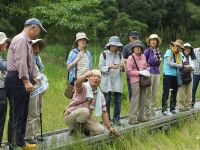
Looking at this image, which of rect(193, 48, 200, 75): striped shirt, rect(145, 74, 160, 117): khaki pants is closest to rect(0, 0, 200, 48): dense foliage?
rect(193, 48, 200, 75): striped shirt

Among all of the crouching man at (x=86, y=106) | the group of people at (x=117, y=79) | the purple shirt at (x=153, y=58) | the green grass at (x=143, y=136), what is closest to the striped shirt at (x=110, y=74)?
the group of people at (x=117, y=79)

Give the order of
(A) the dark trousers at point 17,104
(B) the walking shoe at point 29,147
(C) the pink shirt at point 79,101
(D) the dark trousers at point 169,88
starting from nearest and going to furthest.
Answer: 1. (A) the dark trousers at point 17,104
2. (B) the walking shoe at point 29,147
3. (C) the pink shirt at point 79,101
4. (D) the dark trousers at point 169,88

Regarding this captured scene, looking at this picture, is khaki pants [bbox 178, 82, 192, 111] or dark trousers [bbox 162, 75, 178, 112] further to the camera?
khaki pants [bbox 178, 82, 192, 111]

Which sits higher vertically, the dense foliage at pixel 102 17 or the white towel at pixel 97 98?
the dense foliage at pixel 102 17

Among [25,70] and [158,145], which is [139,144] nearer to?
[158,145]

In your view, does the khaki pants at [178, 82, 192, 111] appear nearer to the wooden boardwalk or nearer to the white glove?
the wooden boardwalk

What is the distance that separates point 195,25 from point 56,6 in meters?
22.6

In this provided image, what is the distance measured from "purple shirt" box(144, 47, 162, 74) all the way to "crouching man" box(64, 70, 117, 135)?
6.81 feet

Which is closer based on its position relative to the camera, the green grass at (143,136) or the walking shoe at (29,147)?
the walking shoe at (29,147)

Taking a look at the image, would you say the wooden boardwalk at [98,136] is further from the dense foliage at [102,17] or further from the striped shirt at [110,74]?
the dense foliage at [102,17]

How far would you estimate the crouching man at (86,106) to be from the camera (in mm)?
5965

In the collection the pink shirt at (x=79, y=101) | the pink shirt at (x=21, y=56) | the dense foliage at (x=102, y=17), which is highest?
the dense foliage at (x=102, y=17)

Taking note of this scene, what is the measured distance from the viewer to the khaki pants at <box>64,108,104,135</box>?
595cm

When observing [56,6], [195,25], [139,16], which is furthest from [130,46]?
[195,25]
